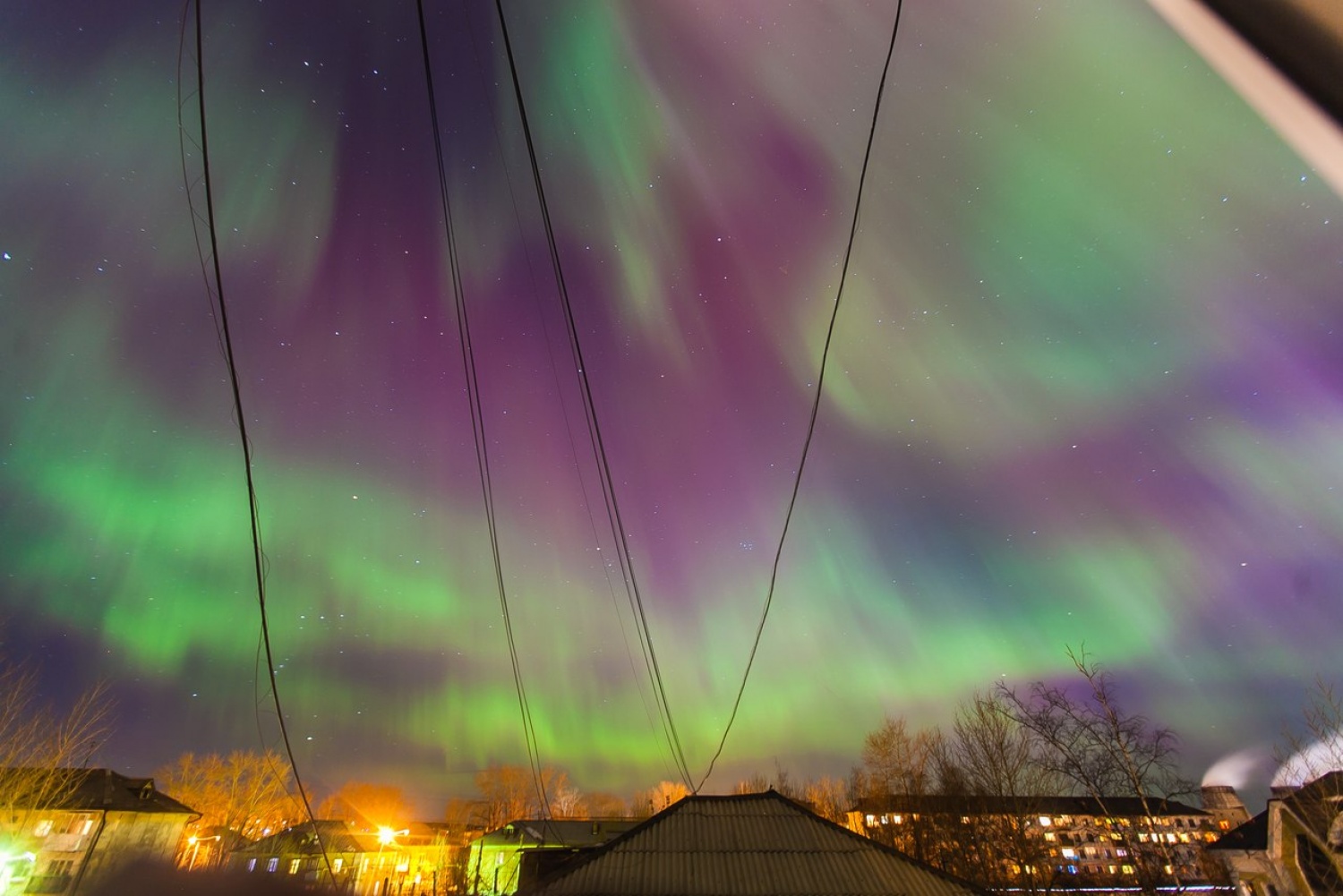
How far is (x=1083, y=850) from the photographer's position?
326 ft

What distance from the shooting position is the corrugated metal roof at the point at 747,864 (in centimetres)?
1574

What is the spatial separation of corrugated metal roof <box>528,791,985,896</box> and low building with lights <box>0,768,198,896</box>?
37871 mm

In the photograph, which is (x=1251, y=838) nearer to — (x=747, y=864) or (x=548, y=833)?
(x=747, y=864)

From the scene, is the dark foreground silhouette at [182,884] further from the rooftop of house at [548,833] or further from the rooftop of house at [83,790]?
the rooftop of house at [548,833]

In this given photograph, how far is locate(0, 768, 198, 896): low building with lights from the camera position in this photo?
3875 cm

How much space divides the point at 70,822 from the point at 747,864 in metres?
62.9

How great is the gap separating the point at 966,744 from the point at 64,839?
237 feet

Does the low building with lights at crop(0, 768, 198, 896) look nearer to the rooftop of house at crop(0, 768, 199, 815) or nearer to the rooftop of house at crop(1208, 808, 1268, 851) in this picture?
the rooftop of house at crop(0, 768, 199, 815)

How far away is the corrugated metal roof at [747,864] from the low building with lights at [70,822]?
37871mm

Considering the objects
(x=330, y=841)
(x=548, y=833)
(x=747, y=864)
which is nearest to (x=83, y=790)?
(x=330, y=841)

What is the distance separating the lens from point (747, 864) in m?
16.6

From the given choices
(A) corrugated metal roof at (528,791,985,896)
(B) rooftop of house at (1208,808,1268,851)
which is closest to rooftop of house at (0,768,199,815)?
(A) corrugated metal roof at (528,791,985,896)

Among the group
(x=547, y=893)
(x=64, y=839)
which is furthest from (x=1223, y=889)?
(x=64, y=839)

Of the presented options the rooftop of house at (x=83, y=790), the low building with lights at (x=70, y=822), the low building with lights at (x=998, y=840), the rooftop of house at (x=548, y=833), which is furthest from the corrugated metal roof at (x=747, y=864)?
the rooftop of house at (x=548, y=833)
